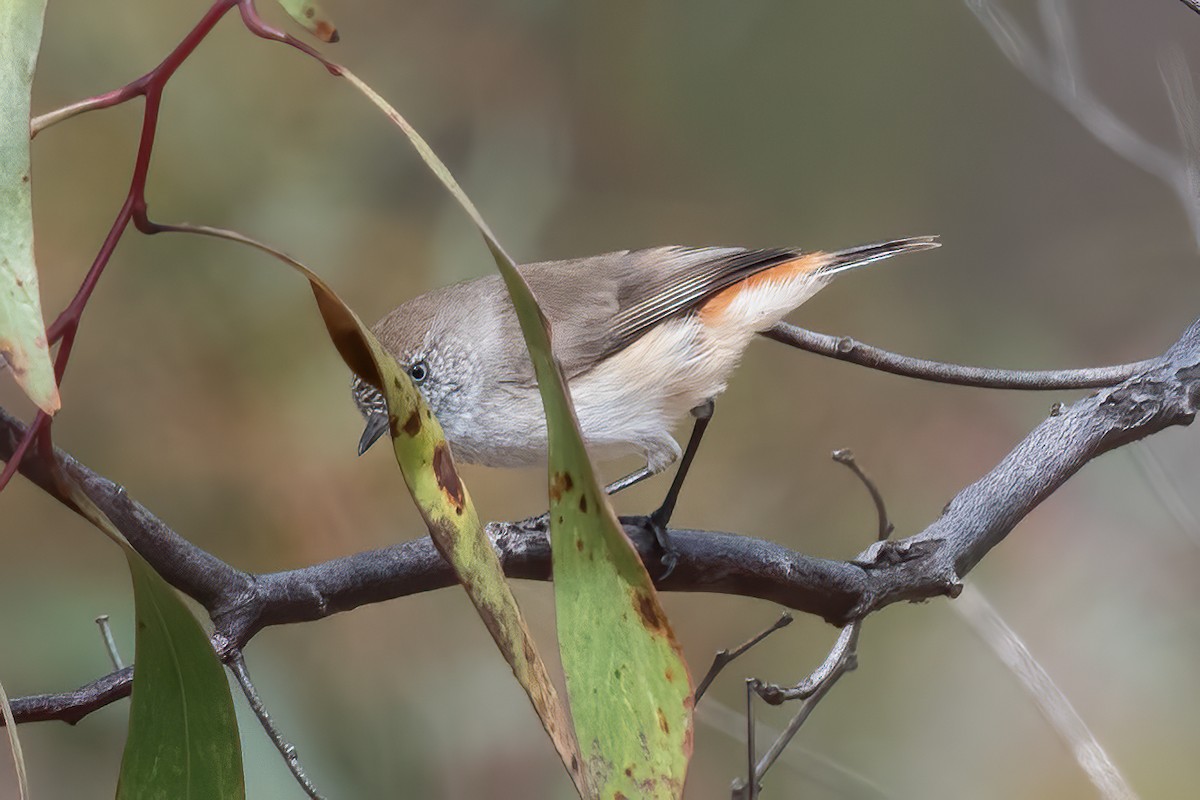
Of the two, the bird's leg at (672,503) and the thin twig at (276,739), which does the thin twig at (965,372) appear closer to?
the bird's leg at (672,503)

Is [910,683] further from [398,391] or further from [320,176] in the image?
[398,391]

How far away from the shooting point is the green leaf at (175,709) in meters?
0.64

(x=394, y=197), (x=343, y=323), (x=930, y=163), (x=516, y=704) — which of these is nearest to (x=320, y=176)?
(x=394, y=197)

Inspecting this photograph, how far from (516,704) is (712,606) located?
0.31m

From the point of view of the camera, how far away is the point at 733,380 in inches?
69.3

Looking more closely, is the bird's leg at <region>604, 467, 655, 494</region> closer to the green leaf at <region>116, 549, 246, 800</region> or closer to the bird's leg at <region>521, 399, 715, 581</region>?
the bird's leg at <region>521, 399, 715, 581</region>

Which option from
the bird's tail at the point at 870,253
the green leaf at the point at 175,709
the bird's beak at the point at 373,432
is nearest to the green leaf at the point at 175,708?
the green leaf at the point at 175,709

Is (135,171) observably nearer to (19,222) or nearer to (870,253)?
(19,222)

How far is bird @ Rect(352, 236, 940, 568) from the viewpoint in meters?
1.23

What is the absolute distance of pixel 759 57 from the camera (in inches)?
71.1

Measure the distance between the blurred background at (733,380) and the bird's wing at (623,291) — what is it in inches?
11.8

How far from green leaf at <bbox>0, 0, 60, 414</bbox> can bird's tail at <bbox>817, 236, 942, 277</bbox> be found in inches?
33.7

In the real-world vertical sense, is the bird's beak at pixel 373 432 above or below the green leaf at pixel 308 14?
above

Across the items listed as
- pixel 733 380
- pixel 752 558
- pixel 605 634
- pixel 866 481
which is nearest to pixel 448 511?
pixel 605 634
